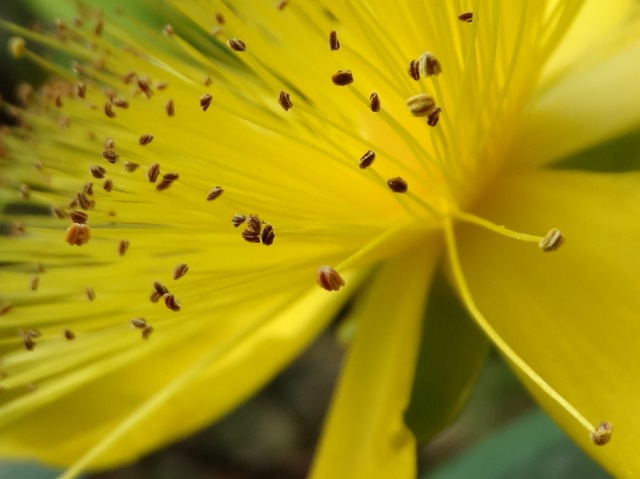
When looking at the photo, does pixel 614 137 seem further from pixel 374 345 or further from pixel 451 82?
pixel 374 345

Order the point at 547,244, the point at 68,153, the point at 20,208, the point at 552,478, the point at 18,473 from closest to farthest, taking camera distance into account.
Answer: the point at 547,244
the point at 68,153
the point at 552,478
the point at 18,473
the point at 20,208

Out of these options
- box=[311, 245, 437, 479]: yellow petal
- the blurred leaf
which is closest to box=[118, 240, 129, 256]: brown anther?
box=[311, 245, 437, 479]: yellow petal

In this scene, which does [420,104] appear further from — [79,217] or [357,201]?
[79,217]

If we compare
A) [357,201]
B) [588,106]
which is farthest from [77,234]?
[588,106]

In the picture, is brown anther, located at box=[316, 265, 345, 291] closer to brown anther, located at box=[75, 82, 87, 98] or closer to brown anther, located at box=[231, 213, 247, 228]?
brown anther, located at box=[231, 213, 247, 228]

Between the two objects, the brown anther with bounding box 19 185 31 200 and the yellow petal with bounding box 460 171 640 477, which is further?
the brown anther with bounding box 19 185 31 200

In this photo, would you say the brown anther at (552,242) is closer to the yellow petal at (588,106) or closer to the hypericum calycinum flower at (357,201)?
the hypericum calycinum flower at (357,201)

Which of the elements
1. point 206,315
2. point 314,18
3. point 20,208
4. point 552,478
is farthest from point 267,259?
point 20,208
